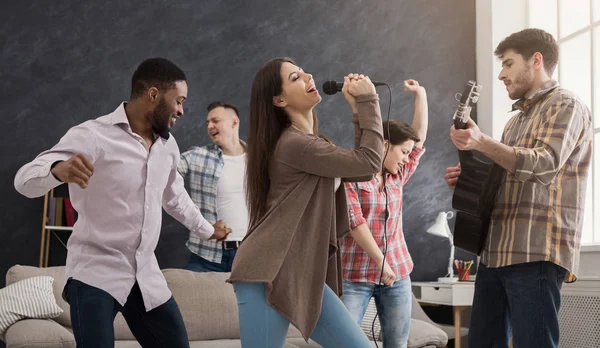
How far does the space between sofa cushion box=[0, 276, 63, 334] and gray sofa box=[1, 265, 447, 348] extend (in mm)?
49

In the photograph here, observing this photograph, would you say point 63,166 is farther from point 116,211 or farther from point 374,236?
point 374,236

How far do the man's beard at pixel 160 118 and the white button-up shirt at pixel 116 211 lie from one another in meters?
0.08

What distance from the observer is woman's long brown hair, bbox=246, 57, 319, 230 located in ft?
6.82

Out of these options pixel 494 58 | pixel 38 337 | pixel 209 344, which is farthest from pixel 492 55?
pixel 38 337

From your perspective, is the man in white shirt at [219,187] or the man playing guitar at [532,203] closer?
the man playing guitar at [532,203]

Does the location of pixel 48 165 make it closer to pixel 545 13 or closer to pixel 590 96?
pixel 590 96

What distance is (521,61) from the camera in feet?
8.61

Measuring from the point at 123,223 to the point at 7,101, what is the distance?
3.25m

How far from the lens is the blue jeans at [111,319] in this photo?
2139 mm

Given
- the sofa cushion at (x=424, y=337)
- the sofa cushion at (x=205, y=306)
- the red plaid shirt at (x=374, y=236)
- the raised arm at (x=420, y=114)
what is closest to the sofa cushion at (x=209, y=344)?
the sofa cushion at (x=205, y=306)

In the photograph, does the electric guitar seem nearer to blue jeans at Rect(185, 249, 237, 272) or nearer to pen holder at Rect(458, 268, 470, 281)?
blue jeans at Rect(185, 249, 237, 272)

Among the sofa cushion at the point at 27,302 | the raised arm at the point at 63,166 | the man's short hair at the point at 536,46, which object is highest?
the man's short hair at the point at 536,46

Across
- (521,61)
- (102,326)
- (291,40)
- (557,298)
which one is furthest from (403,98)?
(102,326)

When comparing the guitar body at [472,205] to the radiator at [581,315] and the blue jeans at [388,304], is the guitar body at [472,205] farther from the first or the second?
the radiator at [581,315]
